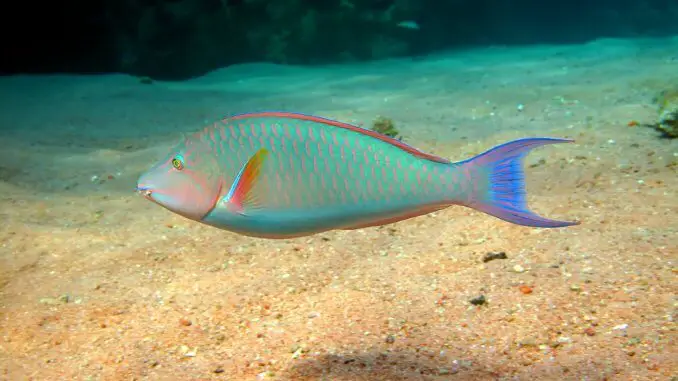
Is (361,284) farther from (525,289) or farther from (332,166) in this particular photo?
(332,166)

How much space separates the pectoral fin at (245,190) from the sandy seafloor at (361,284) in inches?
40.9

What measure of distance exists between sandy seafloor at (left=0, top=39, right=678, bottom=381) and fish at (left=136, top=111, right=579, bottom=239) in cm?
92

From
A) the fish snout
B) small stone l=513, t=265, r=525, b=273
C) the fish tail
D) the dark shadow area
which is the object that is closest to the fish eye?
the fish snout

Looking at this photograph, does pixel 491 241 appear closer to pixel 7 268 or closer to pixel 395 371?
pixel 395 371

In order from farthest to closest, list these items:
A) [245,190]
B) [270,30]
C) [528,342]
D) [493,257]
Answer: [270,30], [493,257], [528,342], [245,190]

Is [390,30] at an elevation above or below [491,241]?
above

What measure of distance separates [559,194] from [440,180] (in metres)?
3.08

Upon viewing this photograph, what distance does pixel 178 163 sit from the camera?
5.77ft

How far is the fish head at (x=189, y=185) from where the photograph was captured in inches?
67.3

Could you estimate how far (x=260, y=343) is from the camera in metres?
2.64

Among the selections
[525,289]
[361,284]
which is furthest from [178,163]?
[525,289]

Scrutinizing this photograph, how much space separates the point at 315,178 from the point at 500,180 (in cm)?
66

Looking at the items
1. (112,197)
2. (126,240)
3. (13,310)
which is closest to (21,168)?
(112,197)

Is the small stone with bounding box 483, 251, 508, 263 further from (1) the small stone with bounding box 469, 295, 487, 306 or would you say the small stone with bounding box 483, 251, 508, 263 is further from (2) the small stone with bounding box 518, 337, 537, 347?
(2) the small stone with bounding box 518, 337, 537, 347
